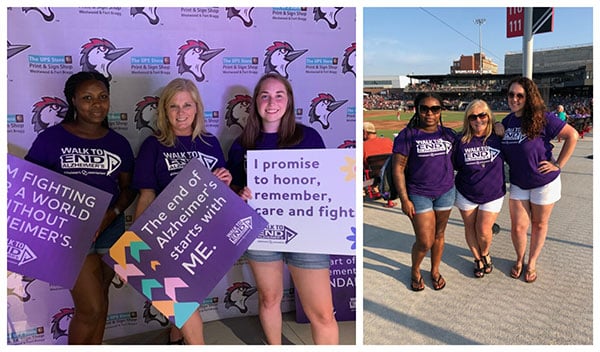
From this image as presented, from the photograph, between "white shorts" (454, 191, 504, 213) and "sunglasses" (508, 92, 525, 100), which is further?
"white shorts" (454, 191, 504, 213)

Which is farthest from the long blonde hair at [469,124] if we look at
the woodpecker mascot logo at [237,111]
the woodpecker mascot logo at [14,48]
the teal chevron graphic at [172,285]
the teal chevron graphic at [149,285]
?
the woodpecker mascot logo at [14,48]

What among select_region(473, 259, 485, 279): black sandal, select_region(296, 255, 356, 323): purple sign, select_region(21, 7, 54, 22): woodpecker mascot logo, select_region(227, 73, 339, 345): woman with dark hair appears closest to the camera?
select_region(227, 73, 339, 345): woman with dark hair

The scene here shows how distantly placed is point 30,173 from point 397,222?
3107 millimetres

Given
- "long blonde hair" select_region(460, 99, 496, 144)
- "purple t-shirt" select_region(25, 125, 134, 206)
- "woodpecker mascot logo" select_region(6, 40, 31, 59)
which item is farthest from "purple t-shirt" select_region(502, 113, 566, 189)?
"woodpecker mascot logo" select_region(6, 40, 31, 59)

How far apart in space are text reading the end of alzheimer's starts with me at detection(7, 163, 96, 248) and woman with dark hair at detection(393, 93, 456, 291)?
177 cm

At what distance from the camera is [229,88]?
7.81 ft

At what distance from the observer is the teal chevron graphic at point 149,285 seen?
1.93 meters

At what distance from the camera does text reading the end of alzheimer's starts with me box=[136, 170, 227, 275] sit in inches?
74.8

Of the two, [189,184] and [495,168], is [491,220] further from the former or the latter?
[189,184]

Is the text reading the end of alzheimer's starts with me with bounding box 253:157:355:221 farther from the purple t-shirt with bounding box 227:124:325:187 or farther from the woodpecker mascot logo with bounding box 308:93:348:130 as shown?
the woodpecker mascot logo with bounding box 308:93:348:130

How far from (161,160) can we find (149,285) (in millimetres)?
620

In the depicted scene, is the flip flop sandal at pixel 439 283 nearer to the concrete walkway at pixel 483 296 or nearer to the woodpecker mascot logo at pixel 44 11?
the concrete walkway at pixel 483 296

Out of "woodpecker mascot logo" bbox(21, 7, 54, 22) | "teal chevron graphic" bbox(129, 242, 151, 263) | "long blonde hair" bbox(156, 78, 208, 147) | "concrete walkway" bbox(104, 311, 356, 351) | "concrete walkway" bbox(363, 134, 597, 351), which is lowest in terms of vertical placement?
"concrete walkway" bbox(104, 311, 356, 351)
